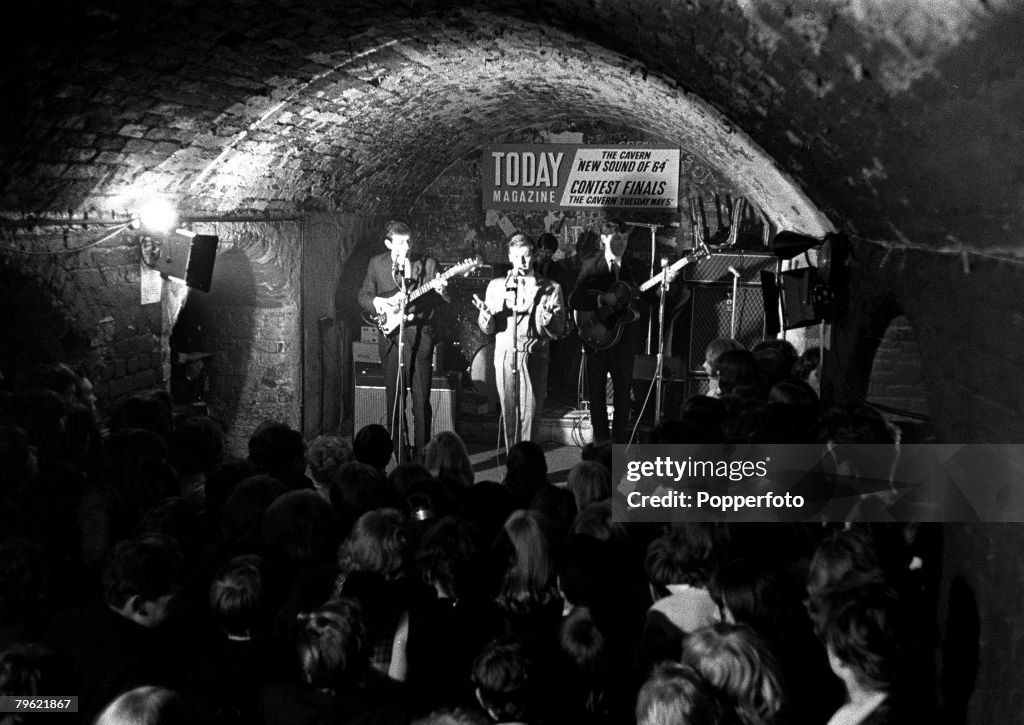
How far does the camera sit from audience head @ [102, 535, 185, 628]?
347cm

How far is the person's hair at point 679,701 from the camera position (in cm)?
268

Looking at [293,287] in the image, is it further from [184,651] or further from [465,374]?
[184,651]

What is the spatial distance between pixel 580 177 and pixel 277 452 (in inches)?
283

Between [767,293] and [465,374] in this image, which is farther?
[465,374]

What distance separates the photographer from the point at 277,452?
205 inches

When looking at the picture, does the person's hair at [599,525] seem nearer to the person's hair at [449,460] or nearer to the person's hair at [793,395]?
the person's hair at [449,460]

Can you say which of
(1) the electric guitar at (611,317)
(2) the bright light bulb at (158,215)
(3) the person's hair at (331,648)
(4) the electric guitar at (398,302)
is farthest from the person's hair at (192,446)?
(1) the electric guitar at (611,317)

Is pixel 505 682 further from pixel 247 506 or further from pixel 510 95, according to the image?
pixel 510 95

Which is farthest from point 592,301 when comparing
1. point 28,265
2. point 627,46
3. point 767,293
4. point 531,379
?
point 28,265

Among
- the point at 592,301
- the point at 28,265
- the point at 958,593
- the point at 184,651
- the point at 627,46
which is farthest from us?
the point at 592,301

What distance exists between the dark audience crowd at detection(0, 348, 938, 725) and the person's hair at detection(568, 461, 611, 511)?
0.04 feet

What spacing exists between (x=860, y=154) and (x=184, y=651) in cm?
323

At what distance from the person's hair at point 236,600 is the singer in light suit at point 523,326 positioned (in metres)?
5.06

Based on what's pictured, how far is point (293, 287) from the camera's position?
9.52 metres
